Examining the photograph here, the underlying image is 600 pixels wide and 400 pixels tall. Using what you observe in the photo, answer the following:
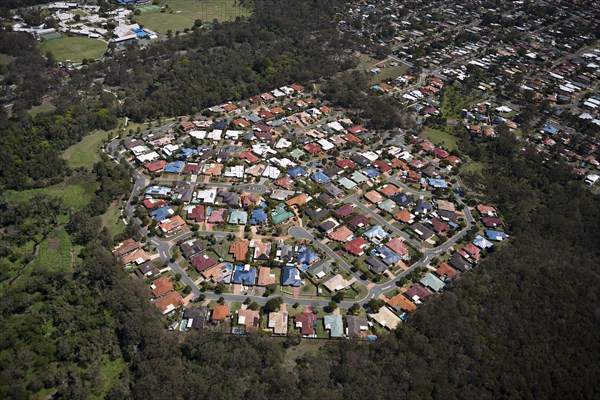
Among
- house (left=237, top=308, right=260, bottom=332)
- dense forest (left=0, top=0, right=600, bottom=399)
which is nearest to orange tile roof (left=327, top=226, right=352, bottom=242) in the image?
dense forest (left=0, top=0, right=600, bottom=399)

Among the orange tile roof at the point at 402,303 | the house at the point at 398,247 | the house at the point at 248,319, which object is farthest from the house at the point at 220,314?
the house at the point at 398,247

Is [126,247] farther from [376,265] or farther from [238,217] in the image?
[376,265]

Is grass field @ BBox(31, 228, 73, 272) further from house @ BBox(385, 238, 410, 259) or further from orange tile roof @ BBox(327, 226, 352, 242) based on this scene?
house @ BBox(385, 238, 410, 259)

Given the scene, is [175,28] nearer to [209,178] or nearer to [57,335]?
[209,178]

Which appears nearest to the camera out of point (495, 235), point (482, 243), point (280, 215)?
point (482, 243)

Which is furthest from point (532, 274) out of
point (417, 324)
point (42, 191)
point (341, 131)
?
point (42, 191)

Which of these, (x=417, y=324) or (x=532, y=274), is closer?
(x=417, y=324)

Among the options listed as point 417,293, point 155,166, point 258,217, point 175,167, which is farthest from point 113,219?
point 417,293
